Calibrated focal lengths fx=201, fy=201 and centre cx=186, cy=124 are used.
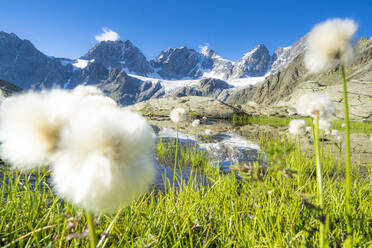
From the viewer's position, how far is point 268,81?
18312 cm

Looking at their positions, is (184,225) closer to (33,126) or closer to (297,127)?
(33,126)

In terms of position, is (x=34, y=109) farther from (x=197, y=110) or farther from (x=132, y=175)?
(x=197, y=110)

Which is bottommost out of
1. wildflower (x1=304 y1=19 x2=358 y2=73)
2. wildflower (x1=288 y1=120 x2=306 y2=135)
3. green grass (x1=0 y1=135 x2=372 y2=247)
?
green grass (x1=0 y1=135 x2=372 y2=247)

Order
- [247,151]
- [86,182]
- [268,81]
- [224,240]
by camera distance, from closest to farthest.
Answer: [86,182] → [224,240] → [247,151] → [268,81]

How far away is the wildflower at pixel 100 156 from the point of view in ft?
1.98

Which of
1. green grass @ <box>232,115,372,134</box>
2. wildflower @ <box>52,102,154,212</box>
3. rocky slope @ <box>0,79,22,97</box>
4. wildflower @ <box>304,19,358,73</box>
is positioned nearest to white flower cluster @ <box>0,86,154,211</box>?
wildflower @ <box>52,102,154,212</box>

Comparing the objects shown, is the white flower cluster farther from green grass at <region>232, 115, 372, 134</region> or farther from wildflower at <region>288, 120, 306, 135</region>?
green grass at <region>232, 115, 372, 134</region>

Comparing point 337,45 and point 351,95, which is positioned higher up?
point 351,95

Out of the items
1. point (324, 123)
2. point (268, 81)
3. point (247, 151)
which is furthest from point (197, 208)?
point (268, 81)

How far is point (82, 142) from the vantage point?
1.97ft

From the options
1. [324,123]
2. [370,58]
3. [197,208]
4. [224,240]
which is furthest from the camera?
[370,58]

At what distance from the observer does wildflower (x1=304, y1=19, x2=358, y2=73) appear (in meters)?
1.07

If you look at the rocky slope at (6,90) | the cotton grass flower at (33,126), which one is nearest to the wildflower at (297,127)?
the cotton grass flower at (33,126)

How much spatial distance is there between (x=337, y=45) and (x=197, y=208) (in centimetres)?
210
